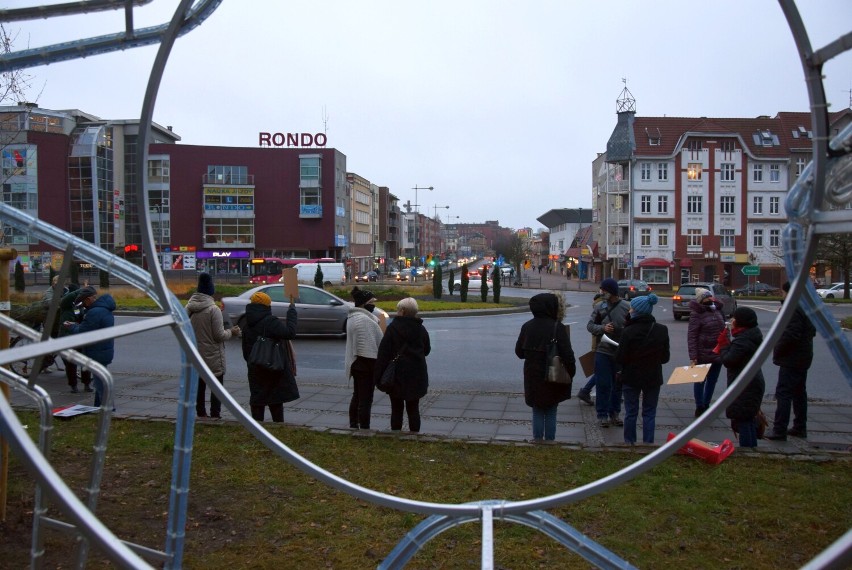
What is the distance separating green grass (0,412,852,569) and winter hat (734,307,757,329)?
152cm

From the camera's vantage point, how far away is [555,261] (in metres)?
106

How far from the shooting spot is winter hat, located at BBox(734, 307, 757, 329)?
7188 millimetres

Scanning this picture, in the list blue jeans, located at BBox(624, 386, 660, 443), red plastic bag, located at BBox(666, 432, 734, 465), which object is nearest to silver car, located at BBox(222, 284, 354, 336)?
blue jeans, located at BBox(624, 386, 660, 443)

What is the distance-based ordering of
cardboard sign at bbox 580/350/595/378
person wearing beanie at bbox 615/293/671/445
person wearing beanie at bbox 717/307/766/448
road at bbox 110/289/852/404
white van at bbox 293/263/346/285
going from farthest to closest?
white van at bbox 293/263/346/285 < road at bbox 110/289/852/404 < cardboard sign at bbox 580/350/595/378 < person wearing beanie at bbox 615/293/671/445 < person wearing beanie at bbox 717/307/766/448

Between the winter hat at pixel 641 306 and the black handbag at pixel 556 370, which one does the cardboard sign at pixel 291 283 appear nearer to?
the black handbag at pixel 556 370

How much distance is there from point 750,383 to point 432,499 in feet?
11.3

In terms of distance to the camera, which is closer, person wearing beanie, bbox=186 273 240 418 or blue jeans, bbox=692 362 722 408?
person wearing beanie, bbox=186 273 240 418

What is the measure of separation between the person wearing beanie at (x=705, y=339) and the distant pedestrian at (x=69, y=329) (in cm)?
862

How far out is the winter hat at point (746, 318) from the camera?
23.6 ft

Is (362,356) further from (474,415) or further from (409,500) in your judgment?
(409,500)

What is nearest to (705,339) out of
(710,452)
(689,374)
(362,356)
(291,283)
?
(689,374)

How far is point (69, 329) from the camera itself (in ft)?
33.4

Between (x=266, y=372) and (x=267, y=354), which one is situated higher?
(x=267, y=354)

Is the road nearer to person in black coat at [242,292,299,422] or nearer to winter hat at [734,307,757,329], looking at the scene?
winter hat at [734,307,757,329]
